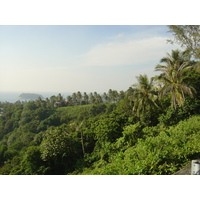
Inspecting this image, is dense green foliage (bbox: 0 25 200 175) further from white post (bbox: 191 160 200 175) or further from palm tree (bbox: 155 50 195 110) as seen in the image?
white post (bbox: 191 160 200 175)

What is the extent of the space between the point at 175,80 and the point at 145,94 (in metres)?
1.96

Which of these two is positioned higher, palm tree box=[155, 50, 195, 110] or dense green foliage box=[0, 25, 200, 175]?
palm tree box=[155, 50, 195, 110]

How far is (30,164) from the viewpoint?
8.65 meters

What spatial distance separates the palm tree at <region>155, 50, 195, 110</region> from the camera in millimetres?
6812

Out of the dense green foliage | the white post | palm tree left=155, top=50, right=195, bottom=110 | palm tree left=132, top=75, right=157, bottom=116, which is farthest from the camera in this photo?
palm tree left=132, top=75, right=157, bottom=116

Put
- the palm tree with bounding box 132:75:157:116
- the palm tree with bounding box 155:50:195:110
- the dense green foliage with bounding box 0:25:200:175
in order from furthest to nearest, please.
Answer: the palm tree with bounding box 132:75:157:116 → the palm tree with bounding box 155:50:195:110 → the dense green foliage with bounding box 0:25:200:175

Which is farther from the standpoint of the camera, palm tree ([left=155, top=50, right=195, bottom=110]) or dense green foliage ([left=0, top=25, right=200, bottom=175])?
palm tree ([left=155, top=50, right=195, bottom=110])

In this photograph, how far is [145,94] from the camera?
347 inches

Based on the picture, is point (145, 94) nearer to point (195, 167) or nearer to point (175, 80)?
point (175, 80)

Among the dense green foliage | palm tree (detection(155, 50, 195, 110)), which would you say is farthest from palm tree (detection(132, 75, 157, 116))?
palm tree (detection(155, 50, 195, 110))

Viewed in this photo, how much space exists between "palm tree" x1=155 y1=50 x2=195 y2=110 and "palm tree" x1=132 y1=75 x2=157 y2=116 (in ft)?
3.32

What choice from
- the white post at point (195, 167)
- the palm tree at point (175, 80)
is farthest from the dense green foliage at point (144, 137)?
the white post at point (195, 167)
